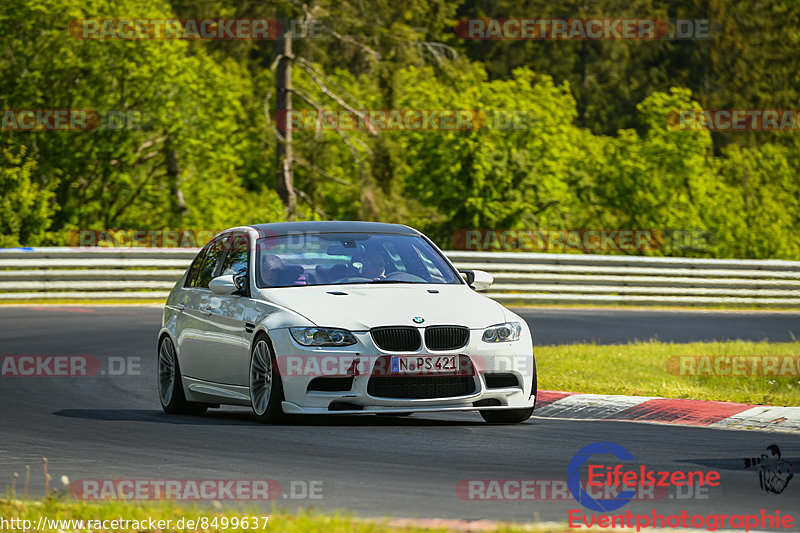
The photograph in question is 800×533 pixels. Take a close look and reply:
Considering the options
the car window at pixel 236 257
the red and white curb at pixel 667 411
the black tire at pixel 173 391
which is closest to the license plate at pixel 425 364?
the red and white curb at pixel 667 411

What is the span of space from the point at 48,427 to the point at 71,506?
3886 millimetres

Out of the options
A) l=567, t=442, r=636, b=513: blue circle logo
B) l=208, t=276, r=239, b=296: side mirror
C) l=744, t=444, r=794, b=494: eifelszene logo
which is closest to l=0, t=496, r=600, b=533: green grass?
l=567, t=442, r=636, b=513: blue circle logo

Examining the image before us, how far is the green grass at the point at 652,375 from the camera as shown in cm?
1285

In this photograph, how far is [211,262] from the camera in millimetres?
12398

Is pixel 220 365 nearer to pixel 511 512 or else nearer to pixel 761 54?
pixel 511 512

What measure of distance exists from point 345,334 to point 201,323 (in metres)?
2.01

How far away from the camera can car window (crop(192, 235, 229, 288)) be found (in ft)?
40.3

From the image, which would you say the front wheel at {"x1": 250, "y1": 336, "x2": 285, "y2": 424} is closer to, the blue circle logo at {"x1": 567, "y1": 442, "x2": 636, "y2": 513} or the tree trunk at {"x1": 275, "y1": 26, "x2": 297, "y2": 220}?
the blue circle logo at {"x1": 567, "y1": 442, "x2": 636, "y2": 513}

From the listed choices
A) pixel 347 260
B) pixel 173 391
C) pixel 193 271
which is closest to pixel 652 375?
pixel 347 260

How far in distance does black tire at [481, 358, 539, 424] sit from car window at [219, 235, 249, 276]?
234cm

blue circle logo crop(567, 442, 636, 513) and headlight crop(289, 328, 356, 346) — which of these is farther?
headlight crop(289, 328, 356, 346)

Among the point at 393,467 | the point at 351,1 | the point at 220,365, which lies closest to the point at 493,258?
the point at 351,1

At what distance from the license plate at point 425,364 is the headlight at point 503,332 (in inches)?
13.0

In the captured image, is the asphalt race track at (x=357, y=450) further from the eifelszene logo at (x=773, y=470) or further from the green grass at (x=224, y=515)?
the green grass at (x=224, y=515)
